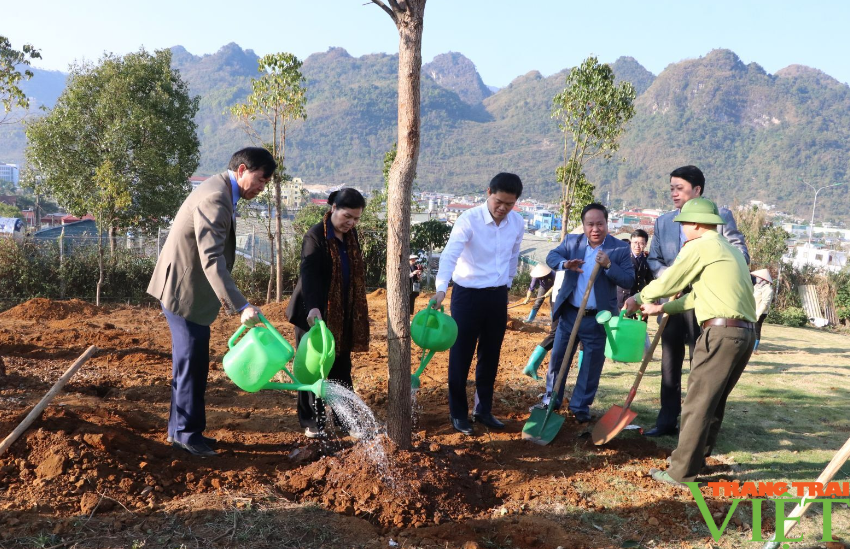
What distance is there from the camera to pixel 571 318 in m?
4.26

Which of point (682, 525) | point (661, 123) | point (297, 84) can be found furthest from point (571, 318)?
point (661, 123)

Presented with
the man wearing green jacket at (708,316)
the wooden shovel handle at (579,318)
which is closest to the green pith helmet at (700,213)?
the man wearing green jacket at (708,316)

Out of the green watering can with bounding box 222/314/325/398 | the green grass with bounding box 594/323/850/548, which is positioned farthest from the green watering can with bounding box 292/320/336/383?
the green grass with bounding box 594/323/850/548

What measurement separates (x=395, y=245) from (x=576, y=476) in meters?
1.65

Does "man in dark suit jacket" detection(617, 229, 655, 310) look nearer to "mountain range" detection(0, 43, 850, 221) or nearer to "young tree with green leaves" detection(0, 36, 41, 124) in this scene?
"young tree with green leaves" detection(0, 36, 41, 124)

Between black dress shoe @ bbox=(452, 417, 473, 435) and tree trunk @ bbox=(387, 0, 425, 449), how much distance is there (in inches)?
30.1

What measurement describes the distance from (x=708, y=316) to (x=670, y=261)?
3.38 feet

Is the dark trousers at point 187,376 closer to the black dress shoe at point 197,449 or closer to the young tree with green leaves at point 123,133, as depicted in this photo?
the black dress shoe at point 197,449

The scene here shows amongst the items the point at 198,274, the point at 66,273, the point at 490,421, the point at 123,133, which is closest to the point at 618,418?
the point at 490,421

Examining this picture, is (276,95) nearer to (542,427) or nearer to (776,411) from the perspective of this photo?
(542,427)

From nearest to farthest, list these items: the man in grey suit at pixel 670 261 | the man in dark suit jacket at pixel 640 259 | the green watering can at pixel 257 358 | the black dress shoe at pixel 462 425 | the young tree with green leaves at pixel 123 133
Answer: the green watering can at pixel 257 358, the man in grey suit at pixel 670 261, the black dress shoe at pixel 462 425, the man in dark suit jacket at pixel 640 259, the young tree with green leaves at pixel 123 133

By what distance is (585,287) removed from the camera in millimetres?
4211

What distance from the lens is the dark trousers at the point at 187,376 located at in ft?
10.8

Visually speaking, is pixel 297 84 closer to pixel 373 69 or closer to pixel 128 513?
pixel 128 513
